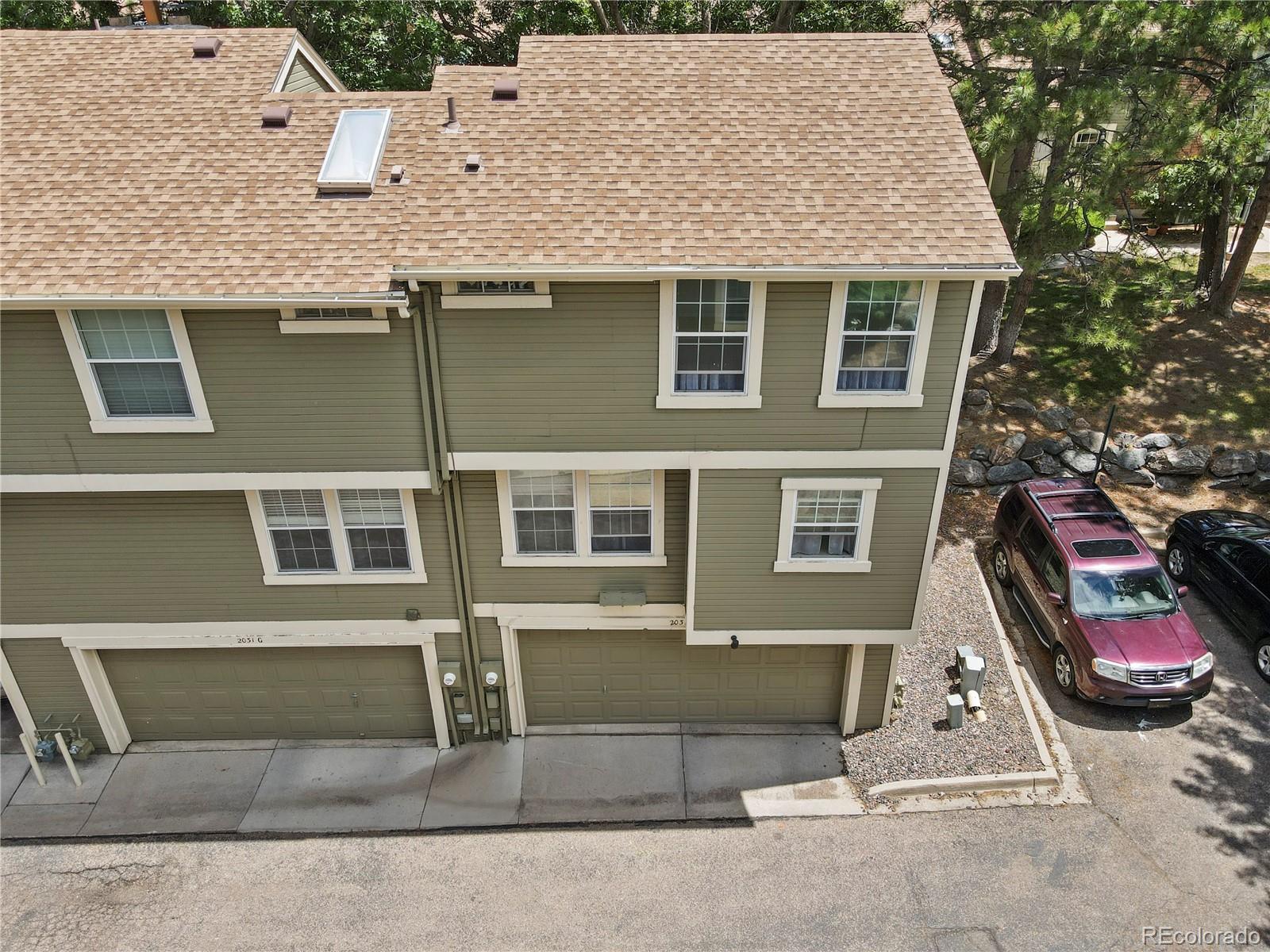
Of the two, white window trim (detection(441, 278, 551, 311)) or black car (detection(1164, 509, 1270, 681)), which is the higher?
white window trim (detection(441, 278, 551, 311))

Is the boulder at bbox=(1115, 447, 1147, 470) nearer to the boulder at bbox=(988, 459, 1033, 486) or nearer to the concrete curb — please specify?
the boulder at bbox=(988, 459, 1033, 486)

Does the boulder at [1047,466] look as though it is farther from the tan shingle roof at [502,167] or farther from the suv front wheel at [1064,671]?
the tan shingle roof at [502,167]

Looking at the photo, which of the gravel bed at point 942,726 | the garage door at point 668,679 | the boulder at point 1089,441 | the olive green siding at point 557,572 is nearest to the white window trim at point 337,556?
the olive green siding at point 557,572

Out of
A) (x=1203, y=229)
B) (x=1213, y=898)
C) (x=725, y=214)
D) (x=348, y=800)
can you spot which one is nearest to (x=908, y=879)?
(x=1213, y=898)

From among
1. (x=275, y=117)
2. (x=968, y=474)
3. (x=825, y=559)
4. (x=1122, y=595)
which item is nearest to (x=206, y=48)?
(x=275, y=117)

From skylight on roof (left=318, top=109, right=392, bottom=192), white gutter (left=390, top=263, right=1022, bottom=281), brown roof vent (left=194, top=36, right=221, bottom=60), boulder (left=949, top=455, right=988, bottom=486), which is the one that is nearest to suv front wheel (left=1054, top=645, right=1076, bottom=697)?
boulder (left=949, top=455, right=988, bottom=486)

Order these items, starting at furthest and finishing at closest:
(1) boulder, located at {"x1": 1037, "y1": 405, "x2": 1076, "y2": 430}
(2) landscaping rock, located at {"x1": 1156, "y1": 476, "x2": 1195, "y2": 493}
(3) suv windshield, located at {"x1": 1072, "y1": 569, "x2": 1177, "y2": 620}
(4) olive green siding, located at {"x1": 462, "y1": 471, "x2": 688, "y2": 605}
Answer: (1) boulder, located at {"x1": 1037, "y1": 405, "x2": 1076, "y2": 430}, (2) landscaping rock, located at {"x1": 1156, "y1": 476, "x2": 1195, "y2": 493}, (3) suv windshield, located at {"x1": 1072, "y1": 569, "x2": 1177, "y2": 620}, (4) olive green siding, located at {"x1": 462, "y1": 471, "x2": 688, "y2": 605}
